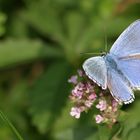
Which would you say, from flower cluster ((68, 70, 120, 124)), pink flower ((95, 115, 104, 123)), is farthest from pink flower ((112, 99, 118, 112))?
pink flower ((95, 115, 104, 123))

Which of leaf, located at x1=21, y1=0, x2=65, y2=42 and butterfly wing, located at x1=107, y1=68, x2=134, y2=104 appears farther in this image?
leaf, located at x1=21, y1=0, x2=65, y2=42

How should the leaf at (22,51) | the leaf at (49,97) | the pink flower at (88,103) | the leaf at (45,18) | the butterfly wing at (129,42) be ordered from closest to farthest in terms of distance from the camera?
1. the butterfly wing at (129,42)
2. the pink flower at (88,103)
3. the leaf at (49,97)
4. the leaf at (22,51)
5. the leaf at (45,18)

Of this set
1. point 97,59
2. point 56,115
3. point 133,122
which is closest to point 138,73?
point 97,59

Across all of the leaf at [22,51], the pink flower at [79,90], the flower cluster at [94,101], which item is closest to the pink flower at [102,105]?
the flower cluster at [94,101]

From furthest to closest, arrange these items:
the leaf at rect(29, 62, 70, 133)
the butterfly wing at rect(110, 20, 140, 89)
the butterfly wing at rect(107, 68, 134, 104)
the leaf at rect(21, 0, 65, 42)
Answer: the leaf at rect(21, 0, 65, 42)
the leaf at rect(29, 62, 70, 133)
the butterfly wing at rect(110, 20, 140, 89)
the butterfly wing at rect(107, 68, 134, 104)

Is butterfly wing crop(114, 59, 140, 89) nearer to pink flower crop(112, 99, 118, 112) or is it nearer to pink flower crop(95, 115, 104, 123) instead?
pink flower crop(112, 99, 118, 112)

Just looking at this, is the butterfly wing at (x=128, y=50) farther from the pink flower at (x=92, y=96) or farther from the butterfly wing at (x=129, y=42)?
the pink flower at (x=92, y=96)

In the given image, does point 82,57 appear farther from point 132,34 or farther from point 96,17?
point 132,34
